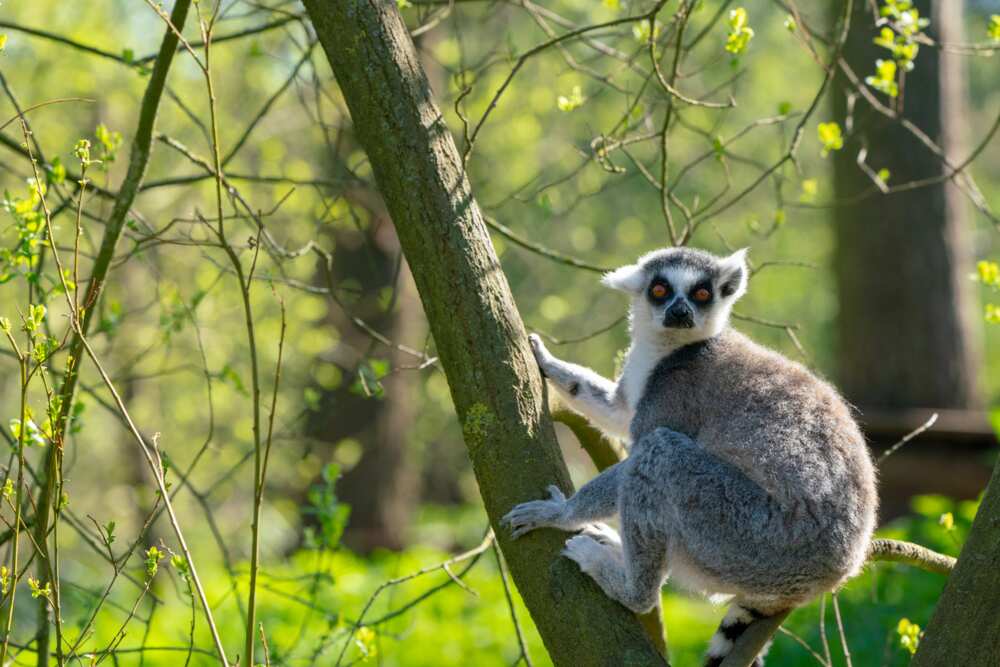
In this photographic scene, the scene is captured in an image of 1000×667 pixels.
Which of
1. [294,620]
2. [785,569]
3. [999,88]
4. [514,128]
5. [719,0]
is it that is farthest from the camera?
[999,88]

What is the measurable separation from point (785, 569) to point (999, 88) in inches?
1068

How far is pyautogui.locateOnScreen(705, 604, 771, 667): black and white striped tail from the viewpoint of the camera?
3.95m

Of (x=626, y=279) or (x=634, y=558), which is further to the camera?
(x=626, y=279)

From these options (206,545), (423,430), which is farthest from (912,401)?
(206,545)

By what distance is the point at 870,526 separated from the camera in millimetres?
4137

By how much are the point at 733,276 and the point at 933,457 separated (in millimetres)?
5731

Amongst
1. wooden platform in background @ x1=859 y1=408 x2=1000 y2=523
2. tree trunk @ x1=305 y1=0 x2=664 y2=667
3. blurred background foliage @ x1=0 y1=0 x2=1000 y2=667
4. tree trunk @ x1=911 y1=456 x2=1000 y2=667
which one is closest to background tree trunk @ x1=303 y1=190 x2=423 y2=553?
blurred background foliage @ x1=0 y1=0 x2=1000 y2=667

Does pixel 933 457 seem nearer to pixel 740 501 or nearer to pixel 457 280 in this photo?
pixel 740 501

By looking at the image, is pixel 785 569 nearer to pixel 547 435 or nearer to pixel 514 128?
pixel 547 435

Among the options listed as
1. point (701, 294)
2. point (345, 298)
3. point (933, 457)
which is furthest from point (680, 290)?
point (345, 298)

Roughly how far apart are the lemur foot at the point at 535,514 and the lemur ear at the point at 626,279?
1701 millimetres

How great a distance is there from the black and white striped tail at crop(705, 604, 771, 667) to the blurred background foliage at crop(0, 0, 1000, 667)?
0.79m

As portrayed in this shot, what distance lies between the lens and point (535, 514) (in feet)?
11.6

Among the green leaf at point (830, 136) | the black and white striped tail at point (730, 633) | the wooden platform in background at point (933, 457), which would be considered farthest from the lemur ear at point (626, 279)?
the wooden platform in background at point (933, 457)
